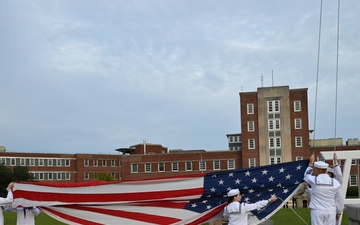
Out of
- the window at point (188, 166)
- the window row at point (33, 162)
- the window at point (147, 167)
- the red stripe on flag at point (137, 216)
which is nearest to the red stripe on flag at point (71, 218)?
the red stripe on flag at point (137, 216)

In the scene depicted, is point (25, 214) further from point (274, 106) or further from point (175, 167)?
point (175, 167)

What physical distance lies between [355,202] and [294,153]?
64.7m

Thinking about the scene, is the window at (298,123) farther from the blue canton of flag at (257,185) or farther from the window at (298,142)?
the blue canton of flag at (257,185)

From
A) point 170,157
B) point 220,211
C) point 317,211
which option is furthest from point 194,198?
point 170,157

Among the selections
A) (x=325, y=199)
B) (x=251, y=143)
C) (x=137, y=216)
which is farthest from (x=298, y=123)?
(x=325, y=199)

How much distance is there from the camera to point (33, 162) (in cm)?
9462

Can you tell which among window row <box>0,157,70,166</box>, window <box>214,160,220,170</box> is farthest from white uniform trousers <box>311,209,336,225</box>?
window row <box>0,157,70,166</box>

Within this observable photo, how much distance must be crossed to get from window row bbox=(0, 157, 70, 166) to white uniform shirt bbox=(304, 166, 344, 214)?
291 feet

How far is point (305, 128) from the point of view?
2958 inches

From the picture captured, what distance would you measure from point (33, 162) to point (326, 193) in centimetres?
9049

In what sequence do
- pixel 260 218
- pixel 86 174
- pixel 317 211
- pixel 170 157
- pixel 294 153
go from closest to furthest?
pixel 317 211, pixel 260 218, pixel 294 153, pixel 170 157, pixel 86 174

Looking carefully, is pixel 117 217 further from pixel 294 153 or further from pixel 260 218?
pixel 294 153

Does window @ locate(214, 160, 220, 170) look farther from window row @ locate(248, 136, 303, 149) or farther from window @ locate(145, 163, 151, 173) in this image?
window @ locate(145, 163, 151, 173)

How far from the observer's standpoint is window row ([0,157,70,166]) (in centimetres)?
9281
